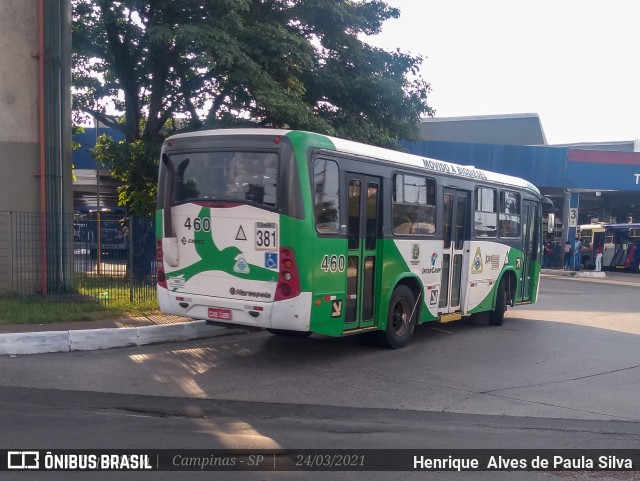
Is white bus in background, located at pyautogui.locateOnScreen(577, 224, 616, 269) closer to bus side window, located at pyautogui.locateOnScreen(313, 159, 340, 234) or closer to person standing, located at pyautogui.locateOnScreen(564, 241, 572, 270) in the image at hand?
person standing, located at pyautogui.locateOnScreen(564, 241, 572, 270)

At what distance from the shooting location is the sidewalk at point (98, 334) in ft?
33.8

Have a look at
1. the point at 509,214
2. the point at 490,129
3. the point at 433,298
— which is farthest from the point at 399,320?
the point at 490,129

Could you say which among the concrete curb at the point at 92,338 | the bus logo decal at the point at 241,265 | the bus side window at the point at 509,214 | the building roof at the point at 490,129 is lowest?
the concrete curb at the point at 92,338

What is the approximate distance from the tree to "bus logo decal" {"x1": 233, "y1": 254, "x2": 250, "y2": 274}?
5.90 m

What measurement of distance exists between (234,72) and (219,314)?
6.99 metres

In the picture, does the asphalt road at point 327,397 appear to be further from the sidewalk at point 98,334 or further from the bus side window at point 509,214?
the bus side window at point 509,214

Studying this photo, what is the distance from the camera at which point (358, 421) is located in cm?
739

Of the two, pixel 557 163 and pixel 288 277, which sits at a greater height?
pixel 557 163

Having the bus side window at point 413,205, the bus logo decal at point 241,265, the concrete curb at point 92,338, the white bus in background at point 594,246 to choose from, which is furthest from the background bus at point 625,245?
the bus logo decal at point 241,265

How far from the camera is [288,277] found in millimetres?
9047

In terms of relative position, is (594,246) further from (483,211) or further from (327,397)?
(327,397)

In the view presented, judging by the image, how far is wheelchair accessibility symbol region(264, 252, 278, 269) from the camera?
30.0 ft

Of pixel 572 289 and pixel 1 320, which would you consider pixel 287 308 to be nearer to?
pixel 1 320

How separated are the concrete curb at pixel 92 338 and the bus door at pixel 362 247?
3253 millimetres
